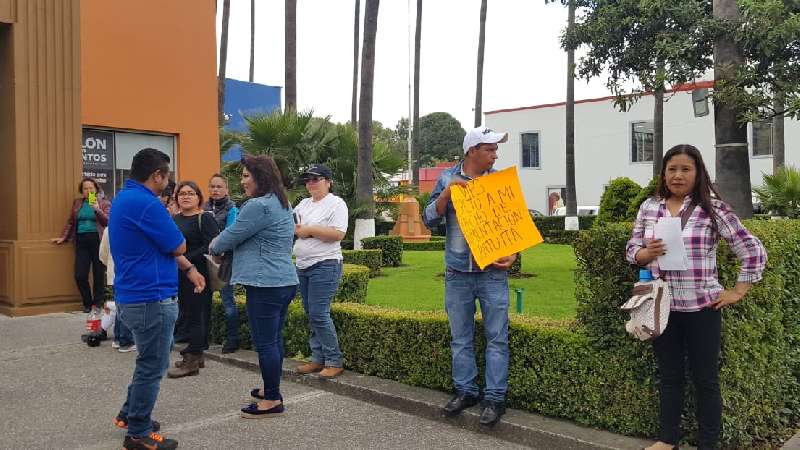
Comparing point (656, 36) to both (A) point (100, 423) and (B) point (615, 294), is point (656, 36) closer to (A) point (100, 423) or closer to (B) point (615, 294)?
(B) point (615, 294)

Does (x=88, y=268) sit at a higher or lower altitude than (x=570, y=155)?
lower

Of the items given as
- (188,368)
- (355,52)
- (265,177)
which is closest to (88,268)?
(188,368)

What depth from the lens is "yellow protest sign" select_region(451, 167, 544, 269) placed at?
14.1 ft

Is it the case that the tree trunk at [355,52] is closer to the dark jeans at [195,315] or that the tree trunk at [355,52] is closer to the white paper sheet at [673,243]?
the dark jeans at [195,315]

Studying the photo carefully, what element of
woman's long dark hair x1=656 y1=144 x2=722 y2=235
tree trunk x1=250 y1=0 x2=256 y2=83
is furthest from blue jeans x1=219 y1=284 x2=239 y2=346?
tree trunk x1=250 y1=0 x2=256 y2=83

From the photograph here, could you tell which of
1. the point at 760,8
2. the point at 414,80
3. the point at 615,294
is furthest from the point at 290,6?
the point at 414,80

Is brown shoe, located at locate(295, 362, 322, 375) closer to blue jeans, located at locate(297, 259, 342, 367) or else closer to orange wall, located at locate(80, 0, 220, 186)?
blue jeans, located at locate(297, 259, 342, 367)

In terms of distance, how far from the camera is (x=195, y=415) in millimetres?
4801

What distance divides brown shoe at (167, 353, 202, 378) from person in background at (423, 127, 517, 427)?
92.3 inches

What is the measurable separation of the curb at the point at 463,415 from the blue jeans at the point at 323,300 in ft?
0.73

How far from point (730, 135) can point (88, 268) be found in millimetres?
8221

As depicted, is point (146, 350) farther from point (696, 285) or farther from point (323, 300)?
point (696, 285)

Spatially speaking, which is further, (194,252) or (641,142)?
(641,142)

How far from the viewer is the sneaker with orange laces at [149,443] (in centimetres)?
404
